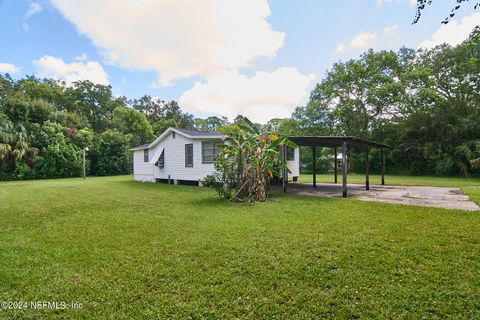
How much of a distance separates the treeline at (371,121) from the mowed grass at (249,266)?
1559 centimetres

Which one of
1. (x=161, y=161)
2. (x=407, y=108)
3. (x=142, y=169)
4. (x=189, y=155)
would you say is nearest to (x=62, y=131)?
(x=142, y=169)

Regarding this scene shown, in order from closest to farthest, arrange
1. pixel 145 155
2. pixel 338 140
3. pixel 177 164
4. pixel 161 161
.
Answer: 1. pixel 338 140
2. pixel 177 164
3. pixel 161 161
4. pixel 145 155

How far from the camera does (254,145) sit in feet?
30.1

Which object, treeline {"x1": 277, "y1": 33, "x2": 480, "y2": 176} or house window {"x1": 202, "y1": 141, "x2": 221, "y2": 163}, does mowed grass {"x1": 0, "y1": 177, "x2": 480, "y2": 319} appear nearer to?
house window {"x1": 202, "y1": 141, "x2": 221, "y2": 163}

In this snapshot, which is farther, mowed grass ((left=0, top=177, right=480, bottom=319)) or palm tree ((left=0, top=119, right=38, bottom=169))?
palm tree ((left=0, top=119, right=38, bottom=169))

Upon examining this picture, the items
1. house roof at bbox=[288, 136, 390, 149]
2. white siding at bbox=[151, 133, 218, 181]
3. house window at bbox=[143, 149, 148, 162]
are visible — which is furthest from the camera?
house window at bbox=[143, 149, 148, 162]

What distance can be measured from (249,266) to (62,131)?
→ 27888 mm

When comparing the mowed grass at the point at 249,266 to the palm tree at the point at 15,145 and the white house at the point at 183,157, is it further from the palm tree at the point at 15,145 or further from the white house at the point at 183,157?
the palm tree at the point at 15,145

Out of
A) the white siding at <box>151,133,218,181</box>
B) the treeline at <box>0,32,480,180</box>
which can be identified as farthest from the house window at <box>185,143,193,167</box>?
the treeline at <box>0,32,480,180</box>

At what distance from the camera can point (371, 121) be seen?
1034 inches

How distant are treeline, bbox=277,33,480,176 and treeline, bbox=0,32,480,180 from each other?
2.8 inches

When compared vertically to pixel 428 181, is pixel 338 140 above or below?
above

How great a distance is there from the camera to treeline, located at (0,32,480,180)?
20656 millimetres

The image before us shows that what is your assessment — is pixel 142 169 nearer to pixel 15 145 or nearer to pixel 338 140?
pixel 15 145
